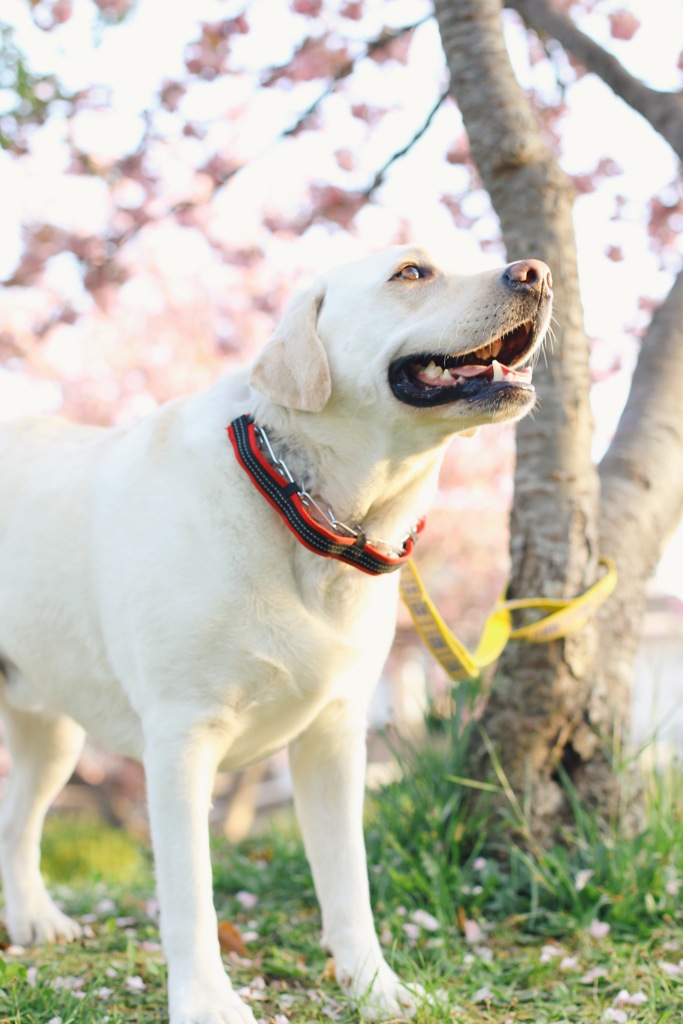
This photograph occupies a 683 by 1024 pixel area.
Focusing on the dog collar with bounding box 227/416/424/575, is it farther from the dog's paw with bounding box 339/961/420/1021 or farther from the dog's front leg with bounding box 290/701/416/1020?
the dog's paw with bounding box 339/961/420/1021

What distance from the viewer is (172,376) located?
1026 cm

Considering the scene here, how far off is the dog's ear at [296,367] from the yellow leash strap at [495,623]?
780 millimetres

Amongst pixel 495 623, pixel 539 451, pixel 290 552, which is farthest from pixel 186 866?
pixel 539 451

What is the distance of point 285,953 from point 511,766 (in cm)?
100

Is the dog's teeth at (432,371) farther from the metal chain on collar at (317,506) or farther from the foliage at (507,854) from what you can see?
the foliage at (507,854)

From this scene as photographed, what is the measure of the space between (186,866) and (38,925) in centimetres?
107

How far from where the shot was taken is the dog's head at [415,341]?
2.26m

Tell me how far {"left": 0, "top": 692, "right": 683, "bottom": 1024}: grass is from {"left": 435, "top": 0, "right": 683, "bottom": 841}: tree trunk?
18 centimetres

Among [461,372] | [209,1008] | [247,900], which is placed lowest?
[247,900]

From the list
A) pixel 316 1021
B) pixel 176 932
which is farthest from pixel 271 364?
pixel 316 1021

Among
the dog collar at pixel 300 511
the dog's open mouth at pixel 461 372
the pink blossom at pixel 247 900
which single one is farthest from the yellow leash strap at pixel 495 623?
the pink blossom at pixel 247 900

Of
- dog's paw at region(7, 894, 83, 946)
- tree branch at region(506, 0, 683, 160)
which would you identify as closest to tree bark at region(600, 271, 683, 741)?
tree branch at region(506, 0, 683, 160)

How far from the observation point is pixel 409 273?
2439 mm

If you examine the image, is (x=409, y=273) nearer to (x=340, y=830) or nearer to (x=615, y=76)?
(x=340, y=830)
